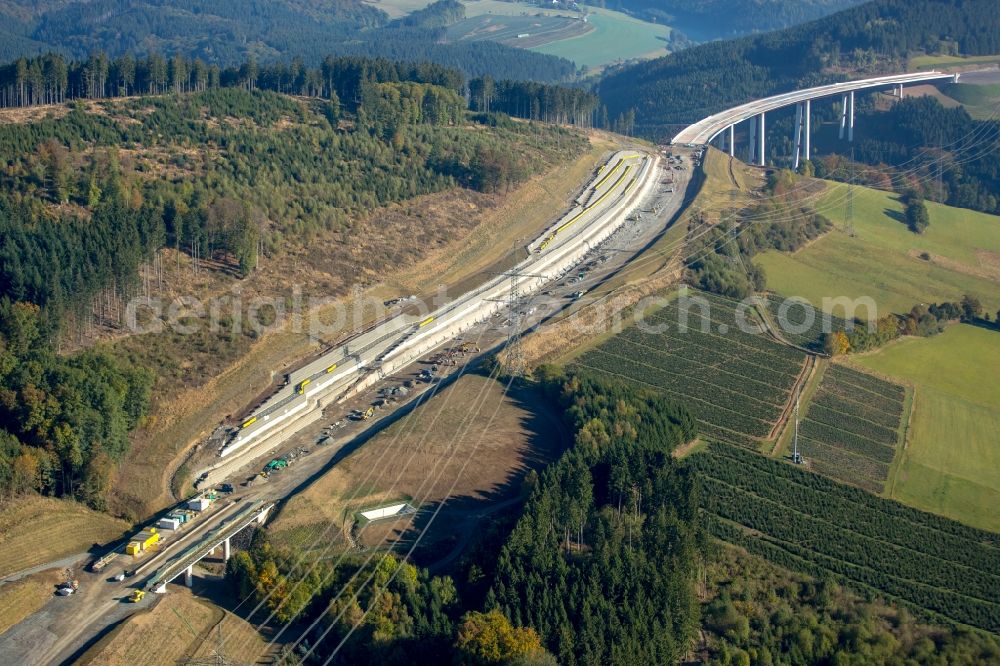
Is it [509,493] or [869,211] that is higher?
[869,211]

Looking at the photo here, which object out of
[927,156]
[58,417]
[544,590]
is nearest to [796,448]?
[544,590]

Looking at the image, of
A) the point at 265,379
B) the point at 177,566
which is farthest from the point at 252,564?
the point at 265,379

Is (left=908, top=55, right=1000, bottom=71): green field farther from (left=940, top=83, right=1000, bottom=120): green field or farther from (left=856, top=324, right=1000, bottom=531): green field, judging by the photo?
(left=856, top=324, right=1000, bottom=531): green field

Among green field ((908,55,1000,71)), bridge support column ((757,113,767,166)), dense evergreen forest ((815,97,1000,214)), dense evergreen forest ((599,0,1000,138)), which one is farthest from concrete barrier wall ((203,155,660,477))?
green field ((908,55,1000,71))

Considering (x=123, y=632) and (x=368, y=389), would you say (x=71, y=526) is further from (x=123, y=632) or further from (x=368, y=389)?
(x=368, y=389)

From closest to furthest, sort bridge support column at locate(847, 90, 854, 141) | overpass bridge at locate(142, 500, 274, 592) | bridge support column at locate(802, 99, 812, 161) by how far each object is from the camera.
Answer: overpass bridge at locate(142, 500, 274, 592)
bridge support column at locate(802, 99, 812, 161)
bridge support column at locate(847, 90, 854, 141)

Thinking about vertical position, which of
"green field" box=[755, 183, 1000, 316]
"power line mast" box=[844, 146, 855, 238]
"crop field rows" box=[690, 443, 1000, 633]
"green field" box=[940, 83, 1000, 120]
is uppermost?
"green field" box=[940, 83, 1000, 120]

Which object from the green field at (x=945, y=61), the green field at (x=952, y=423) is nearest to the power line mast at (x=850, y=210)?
the green field at (x=952, y=423)

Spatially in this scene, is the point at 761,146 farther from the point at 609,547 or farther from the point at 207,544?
the point at 207,544
